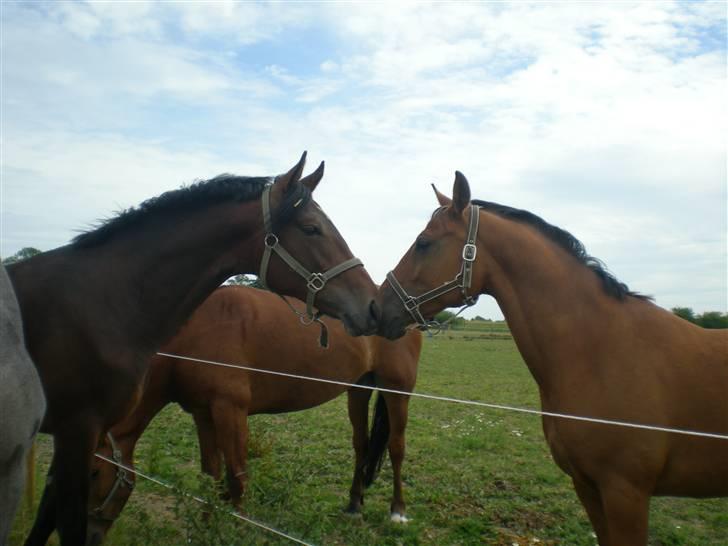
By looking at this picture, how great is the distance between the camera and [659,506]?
6.05m

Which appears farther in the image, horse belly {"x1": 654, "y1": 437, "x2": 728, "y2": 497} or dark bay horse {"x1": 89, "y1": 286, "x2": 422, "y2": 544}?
dark bay horse {"x1": 89, "y1": 286, "x2": 422, "y2": 544}

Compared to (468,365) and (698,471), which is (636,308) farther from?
(468,365)

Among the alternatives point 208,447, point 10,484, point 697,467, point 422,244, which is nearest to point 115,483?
point 208,447

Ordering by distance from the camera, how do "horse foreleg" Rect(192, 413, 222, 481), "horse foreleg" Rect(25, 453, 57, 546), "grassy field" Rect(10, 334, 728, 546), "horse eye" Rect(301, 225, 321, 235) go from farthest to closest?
"horse foreleg" Rect(192, 413, 222, 481), "grassy field" Rect(10, 334, 728, 546), "horse eye" Rect(301, 225, 321, 235), "horse foreleg" Rect(25, 453, 57, 546)

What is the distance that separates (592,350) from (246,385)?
9.84ft

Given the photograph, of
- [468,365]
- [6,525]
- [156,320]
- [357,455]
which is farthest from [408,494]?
[468,365]

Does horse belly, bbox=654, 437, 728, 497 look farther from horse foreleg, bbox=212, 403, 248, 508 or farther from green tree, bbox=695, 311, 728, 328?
green tree, bbox=695, 311, 728, 328

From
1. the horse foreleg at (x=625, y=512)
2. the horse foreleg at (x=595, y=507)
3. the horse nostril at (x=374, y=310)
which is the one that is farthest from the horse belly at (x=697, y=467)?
the horse nostril at (x=374, y=310)

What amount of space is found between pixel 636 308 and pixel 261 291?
11.9 feet

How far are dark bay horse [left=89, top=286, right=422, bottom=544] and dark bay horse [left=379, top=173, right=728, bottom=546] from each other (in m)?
2.10

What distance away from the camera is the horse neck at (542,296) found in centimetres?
318

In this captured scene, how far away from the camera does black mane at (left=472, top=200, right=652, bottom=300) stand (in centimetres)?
328

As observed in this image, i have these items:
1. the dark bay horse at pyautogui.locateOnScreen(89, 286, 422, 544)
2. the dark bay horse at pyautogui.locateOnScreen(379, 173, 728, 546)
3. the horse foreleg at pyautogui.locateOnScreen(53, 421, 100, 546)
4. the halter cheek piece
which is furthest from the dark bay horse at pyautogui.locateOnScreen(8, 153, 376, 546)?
the dark bay horse at pyautogui.locateOnScreen(89, 286, 422, 544)

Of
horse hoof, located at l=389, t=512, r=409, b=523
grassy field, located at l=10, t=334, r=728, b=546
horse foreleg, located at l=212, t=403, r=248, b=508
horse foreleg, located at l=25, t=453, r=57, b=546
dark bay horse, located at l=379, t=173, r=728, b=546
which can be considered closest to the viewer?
dark bay horse, located at l=379, t=173, r=728, b=546
